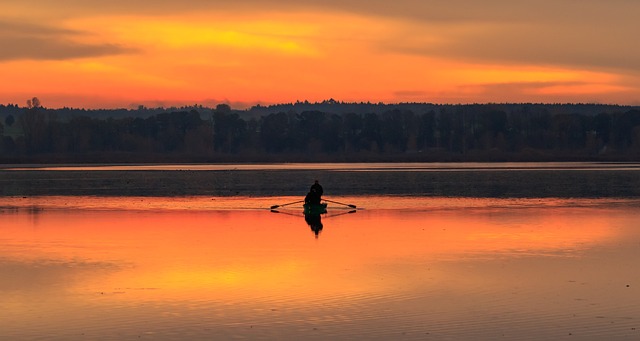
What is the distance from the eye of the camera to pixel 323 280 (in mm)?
23781

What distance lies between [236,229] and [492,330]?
21832mm

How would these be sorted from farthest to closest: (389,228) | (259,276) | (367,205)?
(367,205), (389,228), (259,276)

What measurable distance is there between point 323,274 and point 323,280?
1125 millimetres

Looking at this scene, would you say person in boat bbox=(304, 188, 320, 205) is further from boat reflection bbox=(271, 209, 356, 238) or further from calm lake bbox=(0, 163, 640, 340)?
calm lake bbox=(0, 163, 640, 340)

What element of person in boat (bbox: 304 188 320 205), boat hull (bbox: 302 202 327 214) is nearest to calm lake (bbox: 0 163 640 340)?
boat hull (bbox: 302 202 327 214)

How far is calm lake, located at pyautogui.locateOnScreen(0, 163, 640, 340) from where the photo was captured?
18188 mm

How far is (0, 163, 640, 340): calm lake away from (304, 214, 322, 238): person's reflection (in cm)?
8

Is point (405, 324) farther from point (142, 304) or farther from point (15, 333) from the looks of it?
point (15, 333)

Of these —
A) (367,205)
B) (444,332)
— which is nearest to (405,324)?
(444,332)

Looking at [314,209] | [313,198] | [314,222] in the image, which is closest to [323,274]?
[314,222]

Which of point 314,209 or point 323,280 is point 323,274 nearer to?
point 323,280

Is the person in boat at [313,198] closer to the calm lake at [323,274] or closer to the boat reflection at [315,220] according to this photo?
the boat reflection at [315,220]

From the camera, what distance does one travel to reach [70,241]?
111 ft

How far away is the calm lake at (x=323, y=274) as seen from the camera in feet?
59.7
